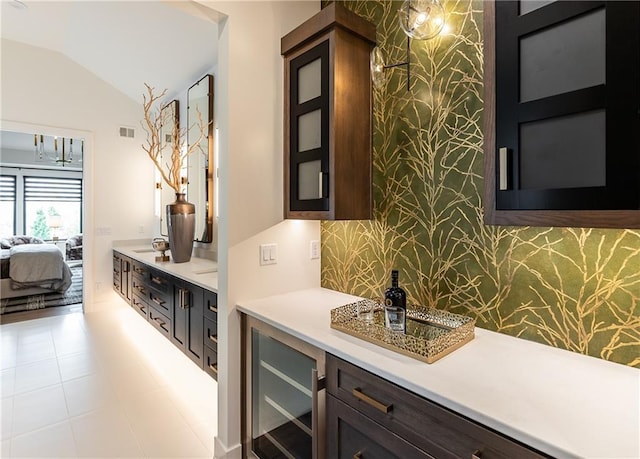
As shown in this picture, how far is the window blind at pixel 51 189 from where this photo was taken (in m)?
8.33

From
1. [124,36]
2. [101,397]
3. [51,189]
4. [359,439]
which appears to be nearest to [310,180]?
[359,439]

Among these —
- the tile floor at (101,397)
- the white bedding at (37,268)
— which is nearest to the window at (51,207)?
the white bedding at (37,268)

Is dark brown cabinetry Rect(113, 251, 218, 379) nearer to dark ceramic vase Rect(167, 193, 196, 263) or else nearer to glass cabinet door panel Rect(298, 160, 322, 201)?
dark ceramic vase Rect(167, 193, 196, 263)

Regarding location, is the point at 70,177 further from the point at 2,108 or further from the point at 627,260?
the point at 627,260

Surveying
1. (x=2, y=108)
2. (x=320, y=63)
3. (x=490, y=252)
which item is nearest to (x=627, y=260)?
(x=490, y=252)

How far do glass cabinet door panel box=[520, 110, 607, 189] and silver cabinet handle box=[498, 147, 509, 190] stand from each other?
4 centimetres

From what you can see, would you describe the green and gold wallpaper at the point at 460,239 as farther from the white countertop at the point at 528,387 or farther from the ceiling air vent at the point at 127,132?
the ceiling air vent at the point at 127,132

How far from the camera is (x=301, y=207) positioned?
179 cm

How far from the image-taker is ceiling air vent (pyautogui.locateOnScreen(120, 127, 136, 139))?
4.84 meters

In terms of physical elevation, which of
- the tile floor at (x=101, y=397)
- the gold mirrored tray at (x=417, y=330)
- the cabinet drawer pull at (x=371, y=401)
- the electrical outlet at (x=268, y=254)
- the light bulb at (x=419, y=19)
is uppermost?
the light bulb at (x=419, y=19)

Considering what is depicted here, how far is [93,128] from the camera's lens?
4.58m

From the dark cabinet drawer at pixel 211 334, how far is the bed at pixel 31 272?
4.63 metres

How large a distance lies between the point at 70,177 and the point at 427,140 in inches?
411

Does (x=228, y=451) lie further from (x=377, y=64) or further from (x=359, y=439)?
(x=377, y=64)
